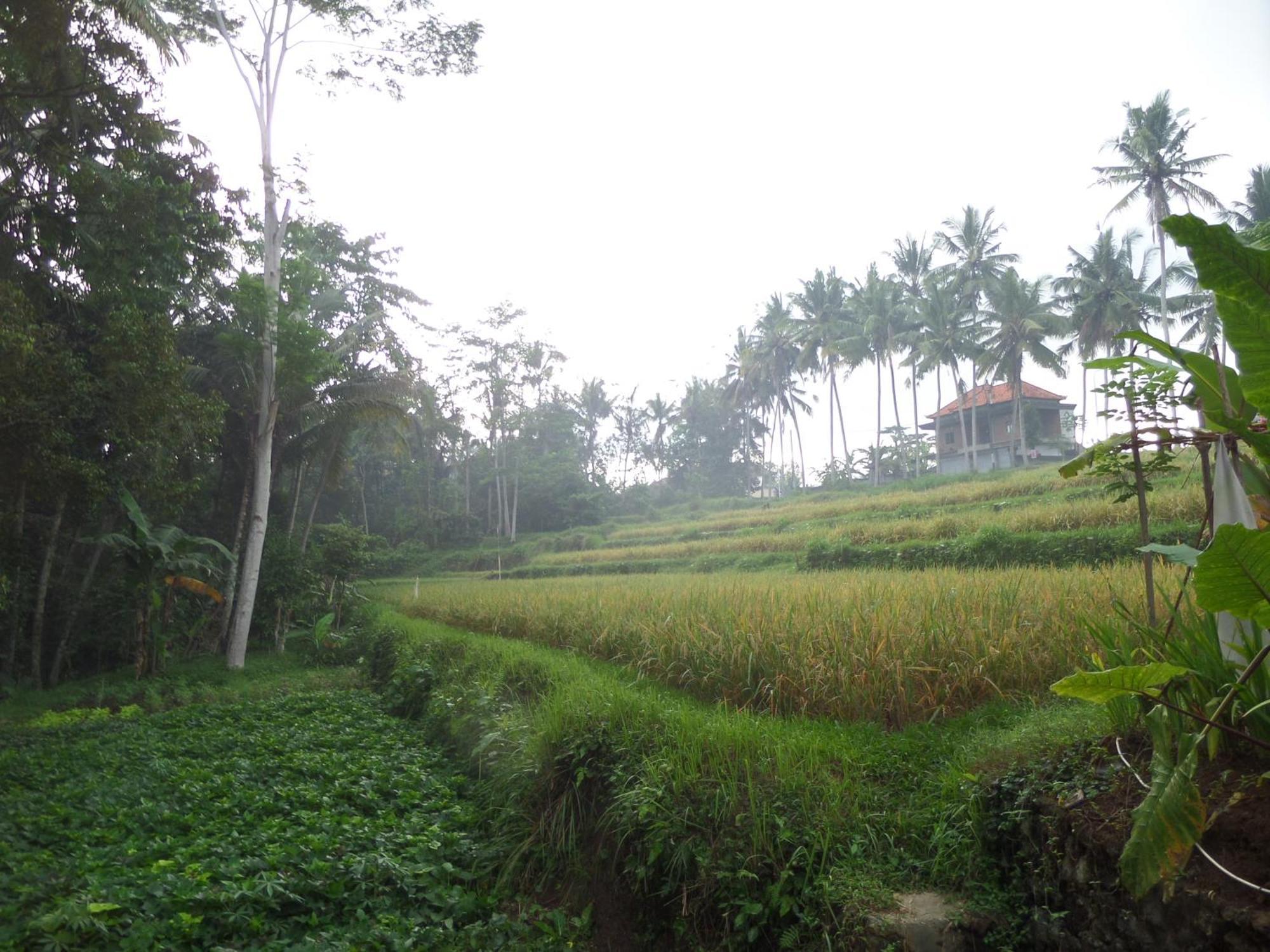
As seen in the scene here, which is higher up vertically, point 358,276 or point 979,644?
point 358,276

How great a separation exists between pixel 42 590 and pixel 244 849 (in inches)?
355

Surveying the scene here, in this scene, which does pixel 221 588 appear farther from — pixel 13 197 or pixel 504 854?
pixel 504 854

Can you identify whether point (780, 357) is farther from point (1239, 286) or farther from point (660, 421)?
point (1239, 286)

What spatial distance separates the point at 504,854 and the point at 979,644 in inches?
129

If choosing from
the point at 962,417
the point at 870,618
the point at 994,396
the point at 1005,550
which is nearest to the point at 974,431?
the point at 962,417

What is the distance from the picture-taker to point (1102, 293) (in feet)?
95.2

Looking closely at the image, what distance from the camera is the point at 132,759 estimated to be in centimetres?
669

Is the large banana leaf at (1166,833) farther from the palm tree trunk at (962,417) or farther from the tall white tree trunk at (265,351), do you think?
the palm tree trunk at (962,417)

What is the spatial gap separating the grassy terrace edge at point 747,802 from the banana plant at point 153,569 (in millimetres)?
8349

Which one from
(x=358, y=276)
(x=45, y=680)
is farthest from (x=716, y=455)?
(x=45, y=680)

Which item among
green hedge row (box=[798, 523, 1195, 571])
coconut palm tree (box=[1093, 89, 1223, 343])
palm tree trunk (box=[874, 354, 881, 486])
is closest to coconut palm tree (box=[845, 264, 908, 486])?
palm tree trunk (box=[874, 354, 881, 486])

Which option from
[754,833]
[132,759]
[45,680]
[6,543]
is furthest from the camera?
[45,680]

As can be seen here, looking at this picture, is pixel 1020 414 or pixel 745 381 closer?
pixel 1020 414

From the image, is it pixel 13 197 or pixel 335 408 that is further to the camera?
pixel 335 408
